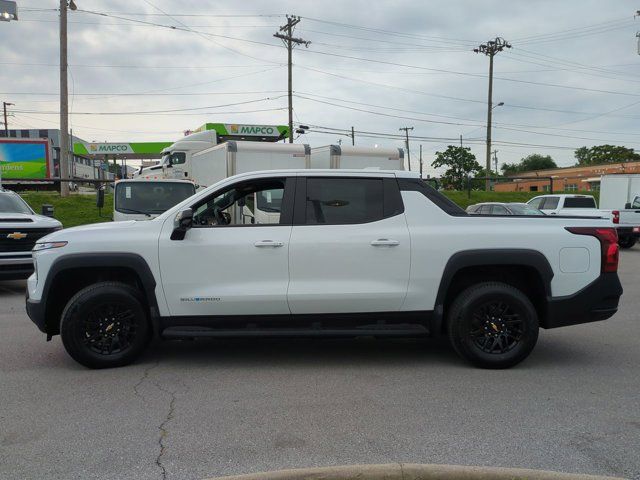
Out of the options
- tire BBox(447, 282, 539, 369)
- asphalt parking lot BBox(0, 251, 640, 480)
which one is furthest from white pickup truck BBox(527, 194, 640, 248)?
asphalt parking lot BBox(0, 251, 640, 480)

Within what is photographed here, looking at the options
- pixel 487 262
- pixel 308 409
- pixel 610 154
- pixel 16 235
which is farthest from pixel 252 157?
pixel 610 154

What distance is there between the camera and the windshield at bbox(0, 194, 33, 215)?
1085cm

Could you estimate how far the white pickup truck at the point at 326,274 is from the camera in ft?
17.1

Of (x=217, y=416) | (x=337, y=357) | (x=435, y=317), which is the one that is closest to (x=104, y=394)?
(x=217, y=416)

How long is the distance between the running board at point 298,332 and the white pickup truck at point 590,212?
43.5 feet

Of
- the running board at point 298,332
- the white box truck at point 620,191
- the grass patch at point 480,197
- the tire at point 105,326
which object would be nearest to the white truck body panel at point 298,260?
the running board at point 298,332

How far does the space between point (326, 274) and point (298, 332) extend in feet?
2.00

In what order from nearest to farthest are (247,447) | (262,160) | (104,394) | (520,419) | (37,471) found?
1. (37,471)
2. (247,447)
3. (520,419)
4. (104,394)
5. (262,160)

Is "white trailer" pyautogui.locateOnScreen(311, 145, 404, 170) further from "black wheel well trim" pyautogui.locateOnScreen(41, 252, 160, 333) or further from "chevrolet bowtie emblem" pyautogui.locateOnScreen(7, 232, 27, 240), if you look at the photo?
"black wheel well trim" pyautogui.locateOnScreen(41, 252, 160, 333)

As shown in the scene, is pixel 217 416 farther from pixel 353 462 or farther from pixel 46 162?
pixel 46 162

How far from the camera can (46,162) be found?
31.1m

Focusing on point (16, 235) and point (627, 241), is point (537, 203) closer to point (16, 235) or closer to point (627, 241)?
point (627, 241)

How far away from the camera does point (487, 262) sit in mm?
5285

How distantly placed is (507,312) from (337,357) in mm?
1752
